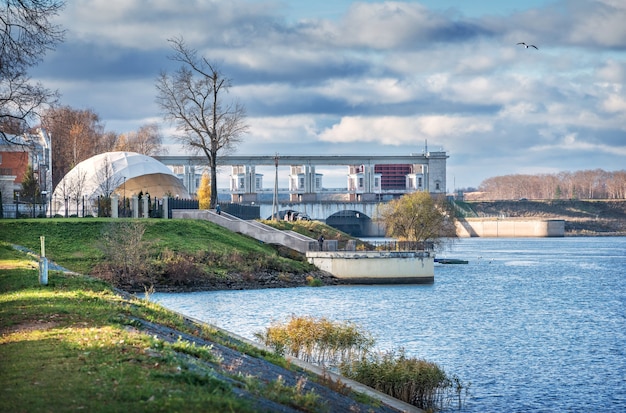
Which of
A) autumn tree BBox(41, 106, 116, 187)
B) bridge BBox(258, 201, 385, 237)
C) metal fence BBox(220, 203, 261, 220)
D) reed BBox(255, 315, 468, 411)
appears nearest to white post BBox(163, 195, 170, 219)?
metal fence BBox(220, 203, 261, 220)

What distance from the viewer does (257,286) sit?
59.0m

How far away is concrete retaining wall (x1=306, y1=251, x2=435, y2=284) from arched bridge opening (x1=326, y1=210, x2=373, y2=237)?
114 metres

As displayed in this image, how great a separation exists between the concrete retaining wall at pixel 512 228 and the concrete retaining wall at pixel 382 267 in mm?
133349

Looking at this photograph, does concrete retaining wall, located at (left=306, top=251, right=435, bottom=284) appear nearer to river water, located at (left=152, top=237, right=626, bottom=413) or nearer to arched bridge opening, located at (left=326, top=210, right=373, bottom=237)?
river water, located at (left=152, top=237, right=626, bottom=413)

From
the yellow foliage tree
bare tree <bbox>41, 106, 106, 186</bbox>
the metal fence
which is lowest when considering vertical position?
the metal fence

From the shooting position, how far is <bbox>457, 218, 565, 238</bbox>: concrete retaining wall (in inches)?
7721

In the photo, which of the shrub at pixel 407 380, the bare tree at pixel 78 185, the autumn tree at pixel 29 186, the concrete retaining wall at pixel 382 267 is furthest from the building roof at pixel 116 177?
the shrub at pixel 407 380

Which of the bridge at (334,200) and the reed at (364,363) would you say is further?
the bridge at (334,200)

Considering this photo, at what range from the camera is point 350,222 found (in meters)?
184

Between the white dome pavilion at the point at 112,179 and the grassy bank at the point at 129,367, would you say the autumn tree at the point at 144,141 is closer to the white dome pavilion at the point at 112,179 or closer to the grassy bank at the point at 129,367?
the white dome pavilion at the point at 112,179

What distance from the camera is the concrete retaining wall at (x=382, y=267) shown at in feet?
206

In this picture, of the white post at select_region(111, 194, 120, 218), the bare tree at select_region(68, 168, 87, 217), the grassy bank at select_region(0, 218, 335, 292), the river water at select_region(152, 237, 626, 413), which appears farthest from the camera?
the bare tree at select_region(68, 168, 87, 217)

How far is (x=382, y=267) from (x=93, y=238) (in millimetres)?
19339

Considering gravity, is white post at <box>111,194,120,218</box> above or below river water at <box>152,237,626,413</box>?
above
